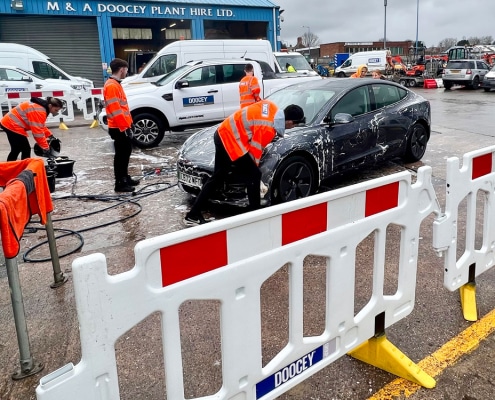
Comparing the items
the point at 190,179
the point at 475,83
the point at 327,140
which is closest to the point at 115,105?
the point at 190,179

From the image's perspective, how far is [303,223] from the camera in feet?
6.85

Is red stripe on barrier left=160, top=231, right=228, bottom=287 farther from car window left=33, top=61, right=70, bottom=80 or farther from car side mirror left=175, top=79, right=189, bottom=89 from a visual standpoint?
→ car window left=33, top=61, right=70, bottom=80

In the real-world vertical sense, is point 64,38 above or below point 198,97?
above

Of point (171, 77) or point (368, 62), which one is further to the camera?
point (368, 62)

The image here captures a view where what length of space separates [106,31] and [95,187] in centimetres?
1814

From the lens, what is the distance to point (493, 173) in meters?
3.25

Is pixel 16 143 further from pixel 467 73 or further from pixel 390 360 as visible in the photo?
pixel 467 73

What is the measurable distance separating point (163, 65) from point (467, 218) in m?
12.2

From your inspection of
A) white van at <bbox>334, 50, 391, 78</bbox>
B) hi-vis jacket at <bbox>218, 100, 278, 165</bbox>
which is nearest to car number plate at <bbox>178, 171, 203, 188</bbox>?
hi-vis jacket at <bbox>218, 100, 278, 165</bbox>

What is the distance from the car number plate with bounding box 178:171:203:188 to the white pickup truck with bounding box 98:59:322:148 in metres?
4.26

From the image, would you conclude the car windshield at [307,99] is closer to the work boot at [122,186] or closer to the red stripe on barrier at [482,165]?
the work boot at [122,186]

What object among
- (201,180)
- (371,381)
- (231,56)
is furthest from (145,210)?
(231,56)

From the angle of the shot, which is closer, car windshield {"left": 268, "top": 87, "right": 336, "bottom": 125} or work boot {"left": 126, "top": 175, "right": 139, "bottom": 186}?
car windshield {"left": 268, "top": 87, "right": 336, "bottom": 125}

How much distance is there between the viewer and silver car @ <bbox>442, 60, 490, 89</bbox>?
2419 cm
